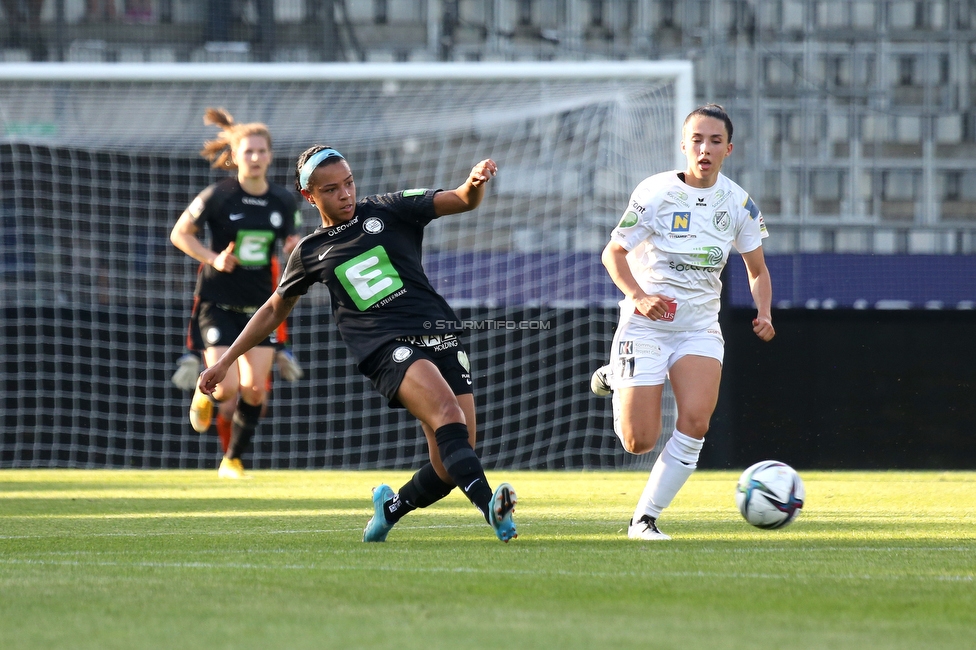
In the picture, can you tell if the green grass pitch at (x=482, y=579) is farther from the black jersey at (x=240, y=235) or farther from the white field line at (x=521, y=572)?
the black jersey at (x=240, y=235)

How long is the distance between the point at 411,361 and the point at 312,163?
92cm

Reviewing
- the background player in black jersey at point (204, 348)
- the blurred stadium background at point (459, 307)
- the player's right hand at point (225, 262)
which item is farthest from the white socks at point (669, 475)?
the blurred stadium background at point (459, 307)

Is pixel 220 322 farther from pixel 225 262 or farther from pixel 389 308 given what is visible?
pixel 389 308

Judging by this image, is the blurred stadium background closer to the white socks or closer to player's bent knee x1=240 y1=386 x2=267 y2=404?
player's bent knee x1=240 y1=386 x2=267 y2=404

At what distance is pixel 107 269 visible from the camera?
39.4 ft

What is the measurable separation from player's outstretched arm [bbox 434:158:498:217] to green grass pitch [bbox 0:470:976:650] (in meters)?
1.31

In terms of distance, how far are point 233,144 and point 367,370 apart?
4.44m

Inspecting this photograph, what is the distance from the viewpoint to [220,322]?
9.01 m

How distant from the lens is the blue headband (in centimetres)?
527

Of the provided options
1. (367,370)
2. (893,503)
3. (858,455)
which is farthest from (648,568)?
(858,455)

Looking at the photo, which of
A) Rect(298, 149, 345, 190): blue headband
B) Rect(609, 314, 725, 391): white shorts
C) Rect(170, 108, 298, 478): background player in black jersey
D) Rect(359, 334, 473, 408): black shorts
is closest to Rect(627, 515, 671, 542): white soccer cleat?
Rect(609, 314, 725, 391): white shorts

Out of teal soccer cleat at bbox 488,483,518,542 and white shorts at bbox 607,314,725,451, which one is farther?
white shorts at bbox 607,314,725,451

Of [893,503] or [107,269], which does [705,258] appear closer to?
[893,503]

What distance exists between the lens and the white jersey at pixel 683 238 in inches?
220
